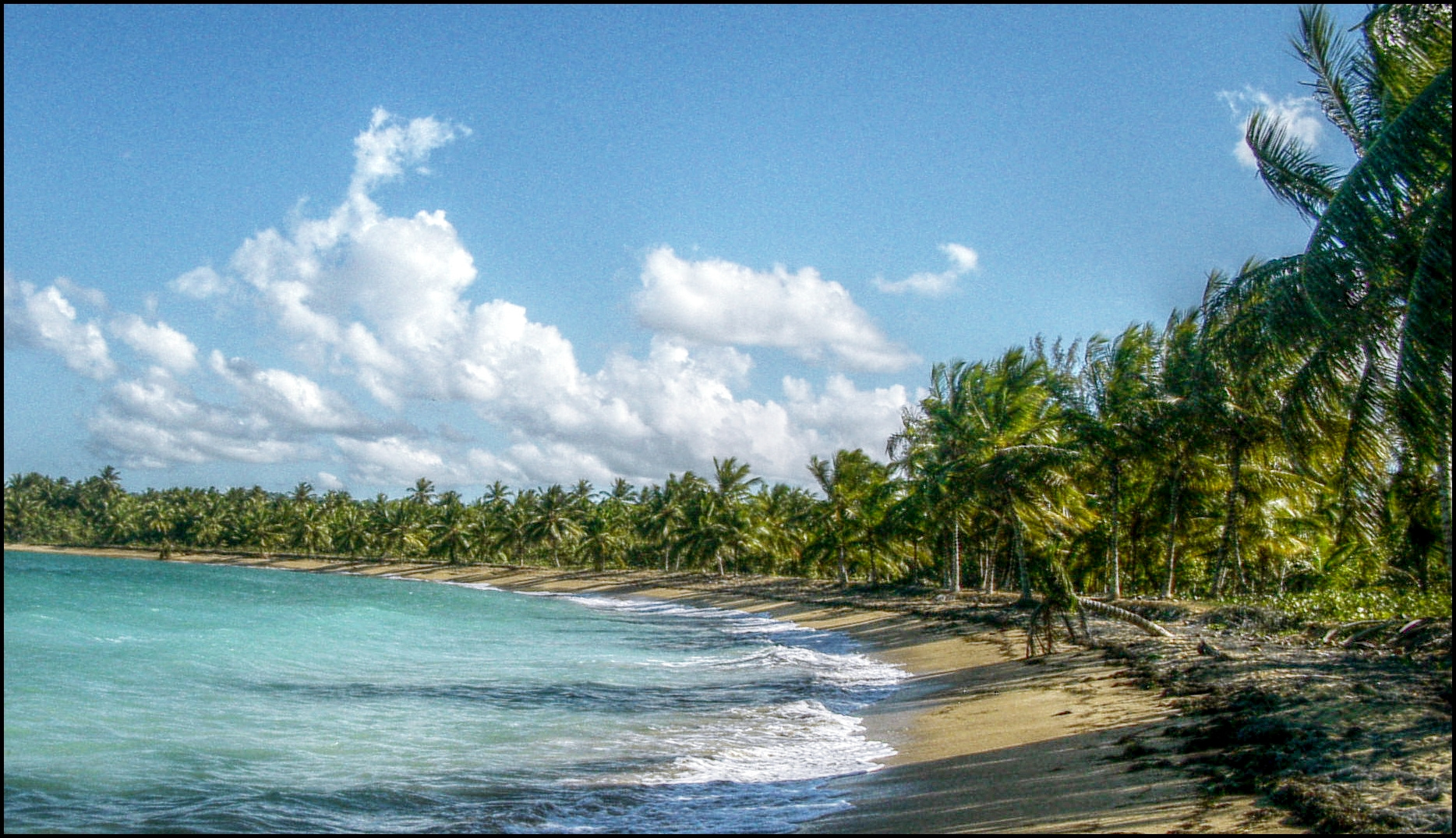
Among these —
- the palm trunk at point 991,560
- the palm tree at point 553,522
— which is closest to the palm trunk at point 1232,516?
the palm trunk at point 991,560

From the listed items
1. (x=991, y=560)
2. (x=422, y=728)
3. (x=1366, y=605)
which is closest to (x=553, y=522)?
(x=991, y=560)

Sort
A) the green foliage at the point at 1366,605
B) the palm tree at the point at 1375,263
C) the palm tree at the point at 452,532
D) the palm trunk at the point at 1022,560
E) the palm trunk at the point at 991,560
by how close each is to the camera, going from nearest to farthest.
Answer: the palm tree at the point at 1375,263, the green foliage at the point at 1366,605, the palm trunk at the point at 1022,560, the palm trunk at the point at 991,560, the palm tree at the point at 452,532

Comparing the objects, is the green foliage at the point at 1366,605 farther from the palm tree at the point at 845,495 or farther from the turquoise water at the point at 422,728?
the palm tree at the point at 845,495

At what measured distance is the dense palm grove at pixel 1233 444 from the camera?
7816 millimetres

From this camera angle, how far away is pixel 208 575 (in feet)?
233

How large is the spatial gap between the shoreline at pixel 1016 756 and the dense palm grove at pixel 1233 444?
3098mm

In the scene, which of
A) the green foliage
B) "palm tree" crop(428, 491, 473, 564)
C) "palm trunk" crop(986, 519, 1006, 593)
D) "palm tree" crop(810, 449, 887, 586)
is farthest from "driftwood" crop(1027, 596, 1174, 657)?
"palm tree" crop(428, 491, 473, 564)

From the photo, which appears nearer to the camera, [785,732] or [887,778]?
[887,778]

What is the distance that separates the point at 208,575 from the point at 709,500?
43.0 metres

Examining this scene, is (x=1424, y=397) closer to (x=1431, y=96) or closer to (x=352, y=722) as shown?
(x=1431, y=96)

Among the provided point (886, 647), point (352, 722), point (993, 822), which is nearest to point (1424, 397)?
point (993, 822)

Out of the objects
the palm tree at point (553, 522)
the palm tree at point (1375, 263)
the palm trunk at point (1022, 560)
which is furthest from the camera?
the palm tree at point (553, 522)

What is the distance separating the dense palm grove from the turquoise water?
690cm

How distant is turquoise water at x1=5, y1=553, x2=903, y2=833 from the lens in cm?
934
